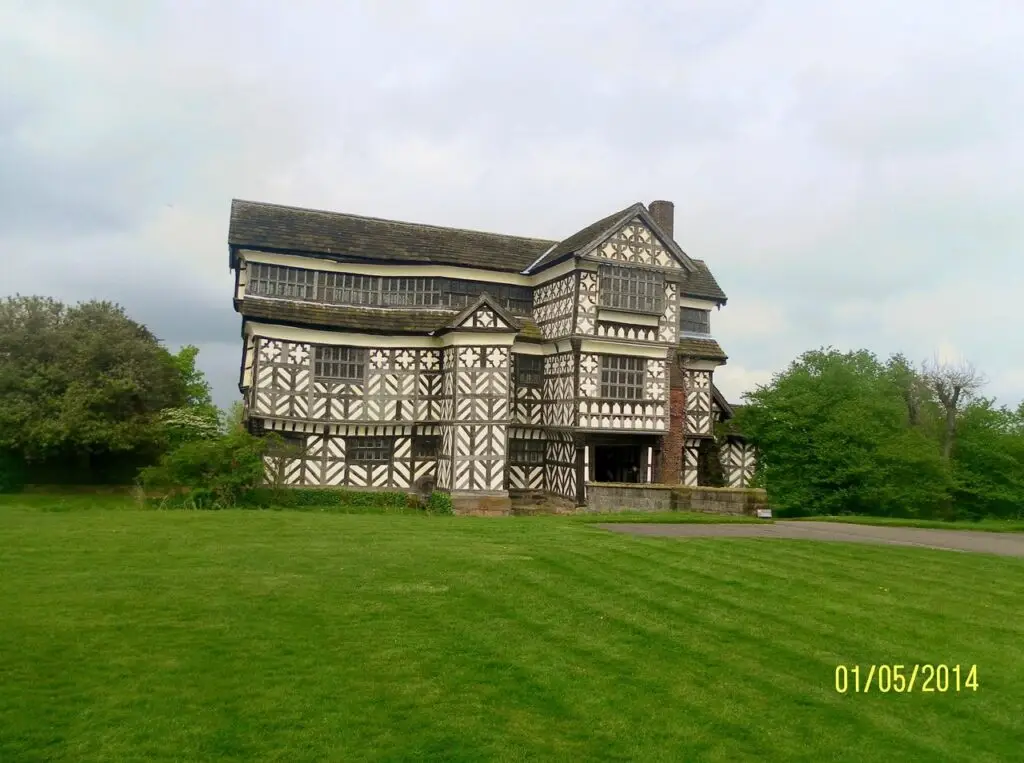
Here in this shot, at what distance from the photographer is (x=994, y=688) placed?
700cm

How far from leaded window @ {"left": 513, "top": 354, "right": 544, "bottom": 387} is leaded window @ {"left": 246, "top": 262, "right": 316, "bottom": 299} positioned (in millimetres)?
7559

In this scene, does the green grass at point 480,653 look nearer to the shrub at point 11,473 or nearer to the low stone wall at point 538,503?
the low stone wall at point 538,503

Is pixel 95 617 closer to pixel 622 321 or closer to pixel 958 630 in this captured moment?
pixel 958 630

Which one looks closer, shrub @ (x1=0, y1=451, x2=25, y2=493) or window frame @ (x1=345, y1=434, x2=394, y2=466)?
window frame @ (x1=345, y1=434, x2=394, y2=466)

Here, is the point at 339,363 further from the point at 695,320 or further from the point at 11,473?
the point at 695,320

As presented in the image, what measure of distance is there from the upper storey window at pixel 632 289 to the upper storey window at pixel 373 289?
3.89 meters

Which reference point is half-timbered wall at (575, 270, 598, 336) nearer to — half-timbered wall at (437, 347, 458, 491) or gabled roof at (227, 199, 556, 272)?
gabled roof at (227, 199, 556, 272)

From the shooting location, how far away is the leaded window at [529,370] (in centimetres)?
2677

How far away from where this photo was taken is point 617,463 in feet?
93.5

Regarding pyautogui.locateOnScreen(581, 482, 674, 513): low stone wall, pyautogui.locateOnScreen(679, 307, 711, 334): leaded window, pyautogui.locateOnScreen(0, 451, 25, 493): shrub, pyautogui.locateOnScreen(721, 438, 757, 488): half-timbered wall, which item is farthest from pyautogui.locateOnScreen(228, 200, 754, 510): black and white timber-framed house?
pyautogui.locateOnScreen(0, 451, 25, 493): shrub

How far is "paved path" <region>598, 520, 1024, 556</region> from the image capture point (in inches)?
641
